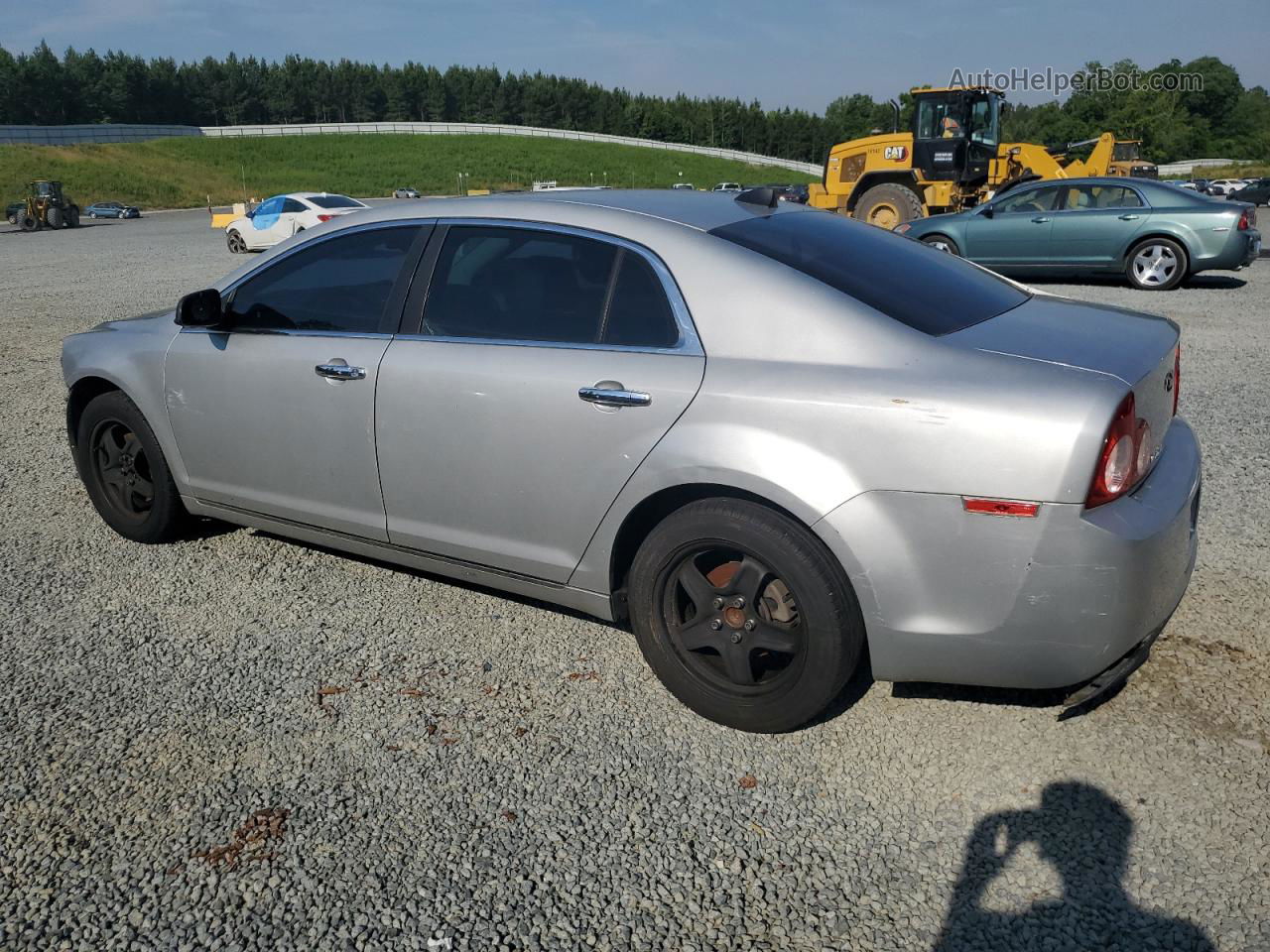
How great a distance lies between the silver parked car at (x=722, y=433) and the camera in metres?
2.60

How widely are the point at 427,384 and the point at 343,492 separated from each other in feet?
2.10

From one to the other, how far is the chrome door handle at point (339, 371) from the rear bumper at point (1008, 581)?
1840 mm

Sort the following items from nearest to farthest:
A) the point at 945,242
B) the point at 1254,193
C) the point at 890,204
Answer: the point at 945,242 → the point at 890,204 → the point at 1254,193

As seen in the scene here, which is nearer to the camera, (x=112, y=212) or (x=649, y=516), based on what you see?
(x=649, y=516)

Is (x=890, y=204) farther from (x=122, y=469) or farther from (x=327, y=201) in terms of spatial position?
(x=122, y=469)

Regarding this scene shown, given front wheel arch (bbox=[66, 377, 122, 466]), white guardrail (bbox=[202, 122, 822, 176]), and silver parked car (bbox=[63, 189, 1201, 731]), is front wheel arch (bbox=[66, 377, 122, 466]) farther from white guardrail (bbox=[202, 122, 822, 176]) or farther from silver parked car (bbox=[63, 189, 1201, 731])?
white guardrail (bbox=[202, 122, 822, 176])

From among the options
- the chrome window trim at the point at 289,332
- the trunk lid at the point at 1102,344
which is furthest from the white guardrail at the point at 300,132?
the trunk lid at the point at 1102,344

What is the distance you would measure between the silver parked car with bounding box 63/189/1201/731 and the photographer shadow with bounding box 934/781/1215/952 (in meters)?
0.34

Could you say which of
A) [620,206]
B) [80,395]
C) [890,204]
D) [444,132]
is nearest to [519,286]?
[620,206]

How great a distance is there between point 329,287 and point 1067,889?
325cm

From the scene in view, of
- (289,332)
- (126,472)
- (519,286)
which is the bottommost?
(126,472)

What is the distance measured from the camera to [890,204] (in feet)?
61.0

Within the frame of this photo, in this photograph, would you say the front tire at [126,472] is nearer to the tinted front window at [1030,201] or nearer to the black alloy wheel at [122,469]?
the black alloy wheel at [122,469]

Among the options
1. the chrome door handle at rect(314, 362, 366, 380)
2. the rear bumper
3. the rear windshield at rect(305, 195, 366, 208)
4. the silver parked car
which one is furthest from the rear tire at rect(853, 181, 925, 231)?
the rear bumper
